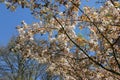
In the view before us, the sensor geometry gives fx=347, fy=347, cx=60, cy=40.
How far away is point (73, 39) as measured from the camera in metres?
6.46

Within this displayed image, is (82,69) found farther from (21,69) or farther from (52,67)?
(21,69)

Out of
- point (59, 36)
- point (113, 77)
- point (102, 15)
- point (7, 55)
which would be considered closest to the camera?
point (102, 15)

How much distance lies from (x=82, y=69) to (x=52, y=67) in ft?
2.10

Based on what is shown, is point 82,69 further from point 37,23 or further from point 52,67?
point 37,23

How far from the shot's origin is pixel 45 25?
21.3ft

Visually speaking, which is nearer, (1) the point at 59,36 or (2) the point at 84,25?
(1) the point at 59,36

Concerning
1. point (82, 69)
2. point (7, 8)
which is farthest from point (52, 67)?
point (7, 8)

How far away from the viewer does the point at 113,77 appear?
7.37 meters

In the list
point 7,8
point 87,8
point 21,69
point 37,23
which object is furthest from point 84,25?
point 21,69

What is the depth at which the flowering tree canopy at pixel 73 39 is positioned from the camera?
589cm

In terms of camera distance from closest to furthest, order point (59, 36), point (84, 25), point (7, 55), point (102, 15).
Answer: point (102, 15)
point (59, 36)
point (84, 25)
point (7, 55)

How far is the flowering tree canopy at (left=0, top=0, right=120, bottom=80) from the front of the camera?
589 cm

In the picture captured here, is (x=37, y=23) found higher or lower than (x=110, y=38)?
higher

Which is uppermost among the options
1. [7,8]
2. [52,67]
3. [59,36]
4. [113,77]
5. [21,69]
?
[7,8]
